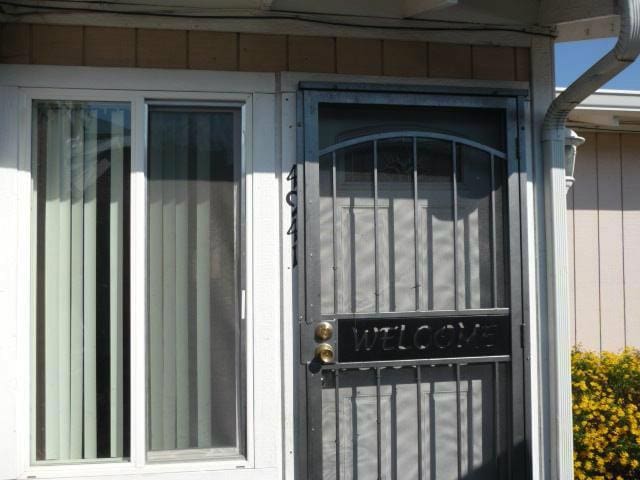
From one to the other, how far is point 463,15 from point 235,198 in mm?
1247

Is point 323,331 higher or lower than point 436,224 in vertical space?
lower

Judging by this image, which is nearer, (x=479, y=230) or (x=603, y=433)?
(x=479, y=230)

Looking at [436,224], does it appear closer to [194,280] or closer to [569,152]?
[569,152]

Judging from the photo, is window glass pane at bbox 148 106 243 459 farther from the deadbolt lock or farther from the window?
the deadbolt lock

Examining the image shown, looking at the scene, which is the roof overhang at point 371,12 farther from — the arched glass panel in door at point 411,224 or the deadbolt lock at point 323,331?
the deadbolt lock at point 323,331

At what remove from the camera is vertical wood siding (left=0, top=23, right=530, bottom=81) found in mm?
2916

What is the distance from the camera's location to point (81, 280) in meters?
2.98

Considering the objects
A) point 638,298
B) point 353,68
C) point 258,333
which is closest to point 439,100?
point 353,68

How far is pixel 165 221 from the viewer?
303 centimetres

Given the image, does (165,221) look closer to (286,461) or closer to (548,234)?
(286,461)

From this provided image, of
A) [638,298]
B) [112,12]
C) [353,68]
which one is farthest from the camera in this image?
[638,298]

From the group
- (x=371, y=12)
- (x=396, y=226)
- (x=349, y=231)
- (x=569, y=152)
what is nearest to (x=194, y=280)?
(x=349, y=231)

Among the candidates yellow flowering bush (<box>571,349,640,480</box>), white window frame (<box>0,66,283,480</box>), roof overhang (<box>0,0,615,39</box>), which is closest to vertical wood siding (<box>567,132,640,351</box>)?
yellow flowering bush (<box>571,349,640,480</box>)

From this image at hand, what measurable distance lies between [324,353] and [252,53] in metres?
1.25
